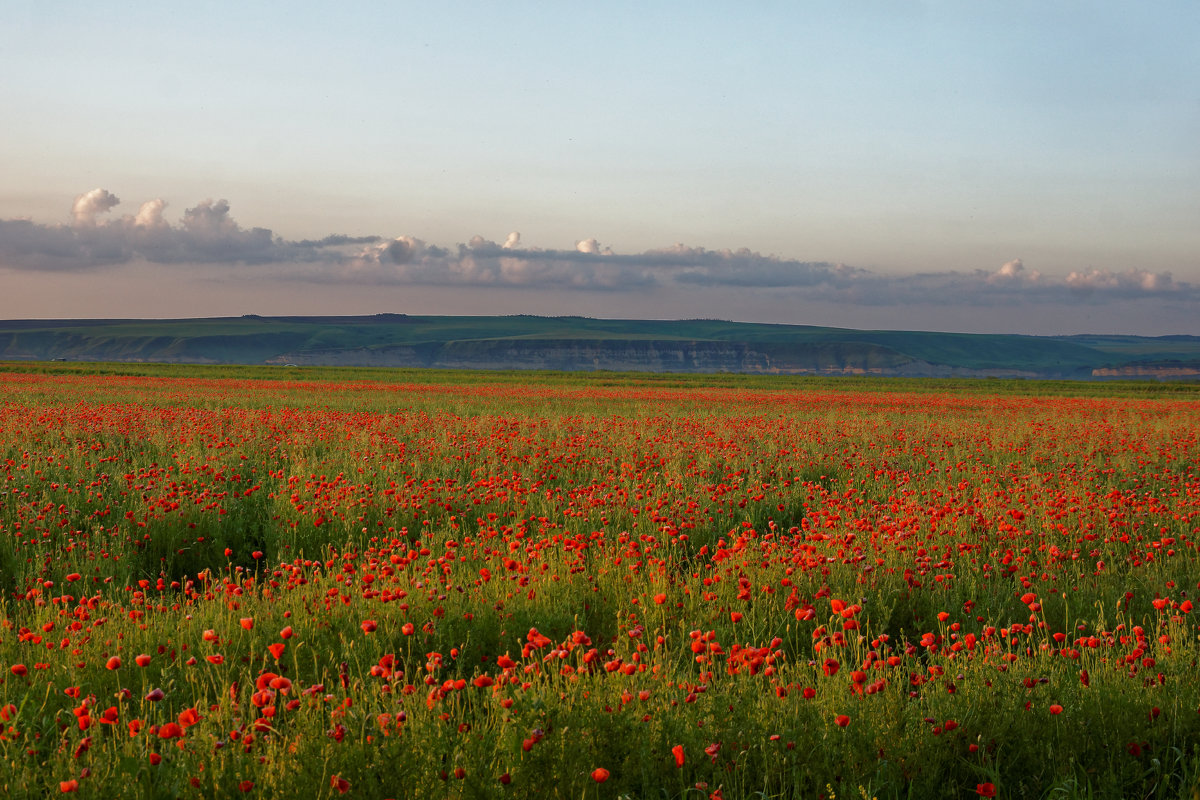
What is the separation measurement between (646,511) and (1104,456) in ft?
35.2

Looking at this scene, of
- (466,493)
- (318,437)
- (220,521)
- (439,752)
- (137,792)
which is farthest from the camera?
(318,437)

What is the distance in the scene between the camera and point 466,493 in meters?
9.70

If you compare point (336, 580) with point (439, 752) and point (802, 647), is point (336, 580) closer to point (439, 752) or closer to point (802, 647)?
point (439, 752)

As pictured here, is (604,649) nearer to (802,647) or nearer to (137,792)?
(802,647)

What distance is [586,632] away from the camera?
569cm

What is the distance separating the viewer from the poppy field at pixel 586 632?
131 inches

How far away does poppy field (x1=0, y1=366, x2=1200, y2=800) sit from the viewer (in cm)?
333

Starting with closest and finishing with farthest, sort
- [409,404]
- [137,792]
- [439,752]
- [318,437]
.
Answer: [137,792] < [439,752] < [318,437] < [409,404]

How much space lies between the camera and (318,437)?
1420 cm

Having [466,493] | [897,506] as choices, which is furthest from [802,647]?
[466,493]

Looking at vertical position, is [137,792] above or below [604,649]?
above

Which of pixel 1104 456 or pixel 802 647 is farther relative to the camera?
pixel 1104 456

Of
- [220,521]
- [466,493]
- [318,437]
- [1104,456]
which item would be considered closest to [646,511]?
[466,493]

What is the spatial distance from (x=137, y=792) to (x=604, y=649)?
301cm
